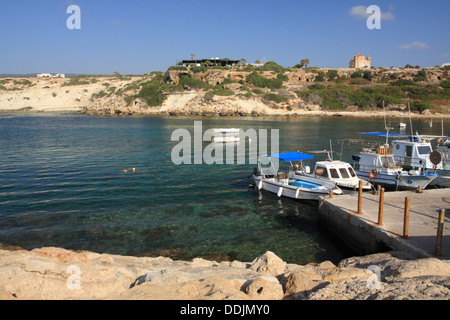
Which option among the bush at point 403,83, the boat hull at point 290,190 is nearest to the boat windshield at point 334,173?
the boat hull at point 290,190

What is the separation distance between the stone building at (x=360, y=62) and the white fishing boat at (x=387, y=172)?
450 feet

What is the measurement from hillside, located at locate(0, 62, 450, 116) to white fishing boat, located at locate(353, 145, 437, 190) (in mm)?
69385

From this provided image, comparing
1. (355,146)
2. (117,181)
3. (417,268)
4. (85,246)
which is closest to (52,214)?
(85,246)

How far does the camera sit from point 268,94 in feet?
327

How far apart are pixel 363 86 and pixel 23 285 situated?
4798 inches

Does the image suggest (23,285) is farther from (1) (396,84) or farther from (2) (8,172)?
(1) (396,84)

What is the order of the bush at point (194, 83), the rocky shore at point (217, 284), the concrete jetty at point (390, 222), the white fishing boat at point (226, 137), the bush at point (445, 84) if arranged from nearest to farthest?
the rocky shore at point (217, 284) → the concrete jetty at point (390, 222) → the white fishing boat at point (226, 137) → the bush at point (194, 83) → the bush at point (445, 84)

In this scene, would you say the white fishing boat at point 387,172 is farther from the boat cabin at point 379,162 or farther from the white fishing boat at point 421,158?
the white fishing boat at point 421,158

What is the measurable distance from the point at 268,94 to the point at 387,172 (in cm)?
7967

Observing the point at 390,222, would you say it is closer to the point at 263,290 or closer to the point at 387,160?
the point at 263,290

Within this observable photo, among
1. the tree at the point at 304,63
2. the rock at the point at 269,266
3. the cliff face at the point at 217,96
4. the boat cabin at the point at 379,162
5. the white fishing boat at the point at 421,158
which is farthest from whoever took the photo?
the tree at the point at 304,63

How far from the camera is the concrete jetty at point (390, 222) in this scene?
11528mm

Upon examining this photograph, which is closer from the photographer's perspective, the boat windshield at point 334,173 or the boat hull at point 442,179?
the boat windshield at point 334,173

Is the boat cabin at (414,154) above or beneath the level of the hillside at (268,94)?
beneath
